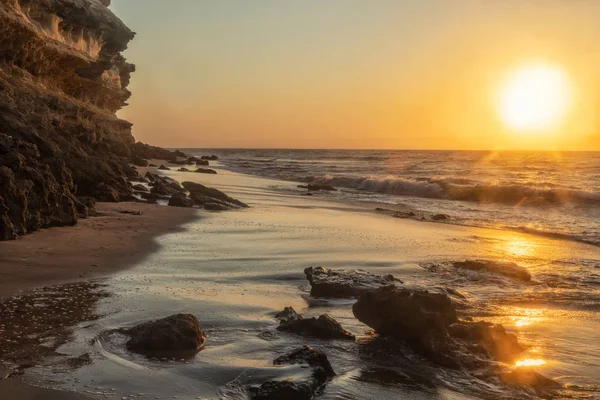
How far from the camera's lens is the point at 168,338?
16.2ft

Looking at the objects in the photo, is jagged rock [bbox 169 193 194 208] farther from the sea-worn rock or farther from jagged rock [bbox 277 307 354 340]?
the sea-worn rock

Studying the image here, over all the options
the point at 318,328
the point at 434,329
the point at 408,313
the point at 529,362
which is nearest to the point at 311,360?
the point at 318,328

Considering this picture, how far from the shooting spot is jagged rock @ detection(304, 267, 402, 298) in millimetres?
7130

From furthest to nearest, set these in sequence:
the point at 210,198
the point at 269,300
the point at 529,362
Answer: the point at 210,198 < the point at 269,300 < the point at 529,362

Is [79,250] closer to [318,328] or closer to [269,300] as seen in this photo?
[269,300]

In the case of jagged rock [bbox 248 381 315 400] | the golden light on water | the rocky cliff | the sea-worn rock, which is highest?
the rocky cliff

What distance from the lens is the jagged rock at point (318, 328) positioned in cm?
550

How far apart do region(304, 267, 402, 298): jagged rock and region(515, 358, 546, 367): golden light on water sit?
2233 millimetres

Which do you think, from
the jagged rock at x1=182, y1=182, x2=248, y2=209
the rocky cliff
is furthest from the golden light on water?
the jagged rock at x1=182, y1=182, x2=248, y2=209

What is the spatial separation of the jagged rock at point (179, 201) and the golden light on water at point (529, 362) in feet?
41.8

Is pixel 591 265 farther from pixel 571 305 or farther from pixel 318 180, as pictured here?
pixel 318 180

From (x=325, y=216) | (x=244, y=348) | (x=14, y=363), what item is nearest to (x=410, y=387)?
(x=244, y=348)

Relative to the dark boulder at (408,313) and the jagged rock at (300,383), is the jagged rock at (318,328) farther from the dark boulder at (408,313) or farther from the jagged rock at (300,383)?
the jagged rock at (300,383)

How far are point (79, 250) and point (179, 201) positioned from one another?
8.06 meters
